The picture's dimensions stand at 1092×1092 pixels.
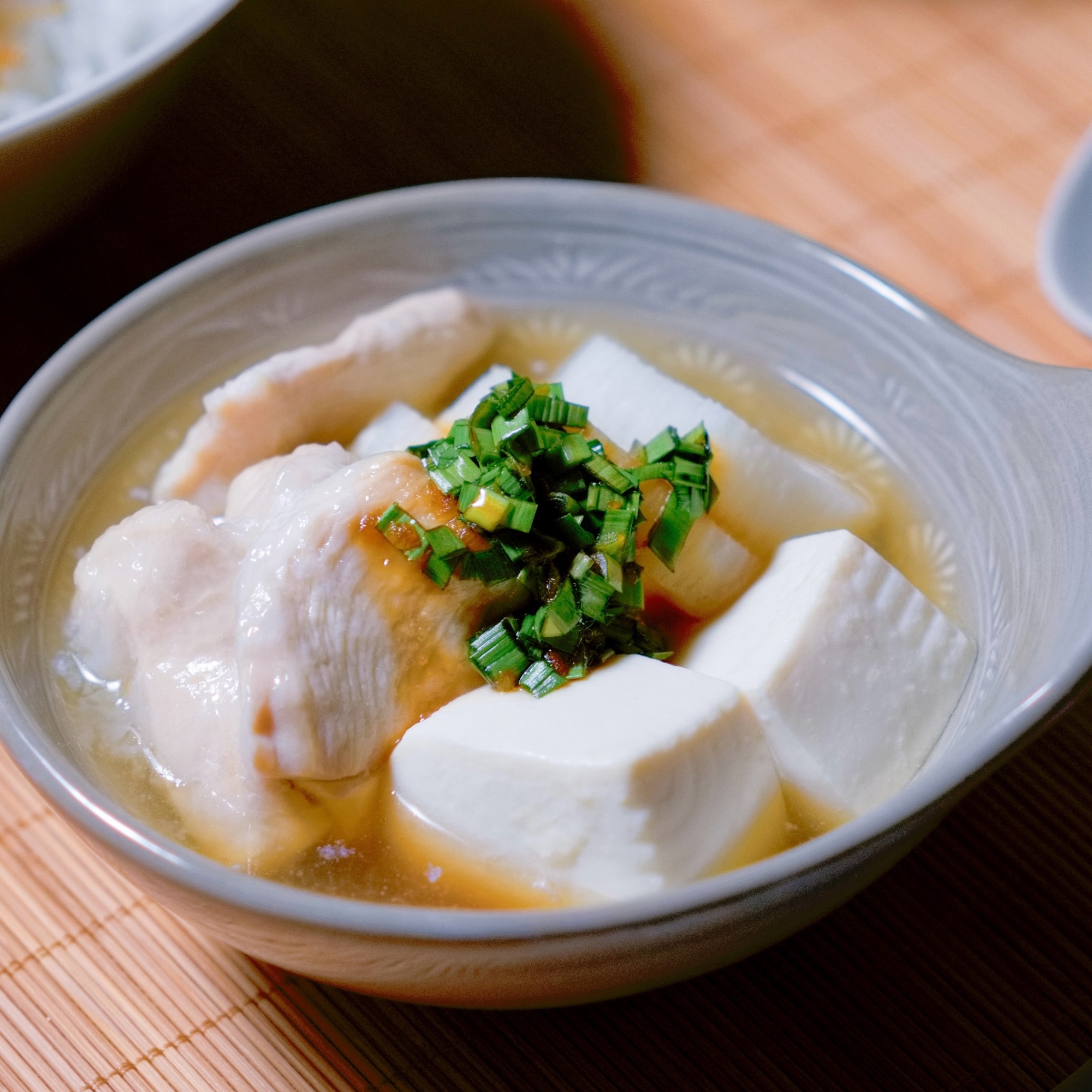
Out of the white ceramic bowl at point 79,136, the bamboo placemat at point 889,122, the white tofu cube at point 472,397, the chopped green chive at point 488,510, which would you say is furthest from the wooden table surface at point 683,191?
the white tofu cube at point 472,397

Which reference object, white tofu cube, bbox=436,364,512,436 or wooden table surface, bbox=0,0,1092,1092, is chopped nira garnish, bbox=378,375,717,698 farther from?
wooden table surface, bbox=0,0,1092,1092

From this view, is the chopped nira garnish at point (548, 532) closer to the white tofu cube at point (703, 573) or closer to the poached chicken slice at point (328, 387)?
the white tofu cube at point (703, 573)

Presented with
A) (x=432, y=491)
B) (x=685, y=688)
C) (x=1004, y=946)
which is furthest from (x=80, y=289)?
(x=1004, y=946)

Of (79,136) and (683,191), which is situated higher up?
(79,136)

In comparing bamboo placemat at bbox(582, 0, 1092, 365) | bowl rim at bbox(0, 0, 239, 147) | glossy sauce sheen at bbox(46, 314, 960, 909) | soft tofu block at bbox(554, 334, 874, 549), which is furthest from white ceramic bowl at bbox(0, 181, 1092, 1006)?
bamboo placemat at bbox(582, 0, 1092, 365)

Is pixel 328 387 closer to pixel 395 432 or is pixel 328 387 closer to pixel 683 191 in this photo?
pixel 395 432

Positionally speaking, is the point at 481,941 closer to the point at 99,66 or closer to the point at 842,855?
the point at 842,855

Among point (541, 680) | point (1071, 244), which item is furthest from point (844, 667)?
point (1071, 244)

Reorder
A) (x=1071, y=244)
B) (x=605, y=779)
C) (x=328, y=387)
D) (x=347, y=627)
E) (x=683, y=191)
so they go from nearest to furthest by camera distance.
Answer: (x=605, y=779) → (x=347, y=627) → (x=328, y=387) → (x=1071, y=244) → (x=683, y=191)
